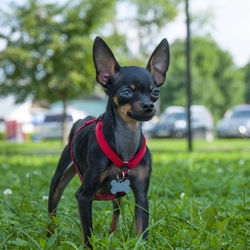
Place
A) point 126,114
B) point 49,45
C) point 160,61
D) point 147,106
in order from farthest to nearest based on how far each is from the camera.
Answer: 1. point 49,45
2. point 160,61
3. point 126,114
4. point 147,106

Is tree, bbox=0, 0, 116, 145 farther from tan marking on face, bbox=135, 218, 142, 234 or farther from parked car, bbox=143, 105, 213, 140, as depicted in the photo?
tan marking on face, bbox=135, 218, 142, 234

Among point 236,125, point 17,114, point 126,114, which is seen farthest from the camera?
point 17,114

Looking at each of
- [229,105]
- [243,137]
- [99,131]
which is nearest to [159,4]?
[243,137]

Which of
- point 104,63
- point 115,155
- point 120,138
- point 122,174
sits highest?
point 104,63

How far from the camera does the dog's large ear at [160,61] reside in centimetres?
282

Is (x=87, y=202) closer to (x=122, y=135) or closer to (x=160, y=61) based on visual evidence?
(x=122, y=135)

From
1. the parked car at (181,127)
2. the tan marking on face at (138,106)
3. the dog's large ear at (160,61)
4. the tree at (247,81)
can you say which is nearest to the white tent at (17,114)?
the parked car at (181,127)

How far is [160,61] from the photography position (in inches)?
112

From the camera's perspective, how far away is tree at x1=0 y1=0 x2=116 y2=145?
1484 cm

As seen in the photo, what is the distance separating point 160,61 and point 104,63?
43 centimetres

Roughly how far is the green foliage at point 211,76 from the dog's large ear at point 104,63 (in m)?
51.3

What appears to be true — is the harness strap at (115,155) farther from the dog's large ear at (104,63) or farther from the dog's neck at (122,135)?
the dog's large ear at (104,63)

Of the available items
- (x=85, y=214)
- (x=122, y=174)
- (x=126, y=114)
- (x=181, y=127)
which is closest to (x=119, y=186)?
(x=122, y=174)

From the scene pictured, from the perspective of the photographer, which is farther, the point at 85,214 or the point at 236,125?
the point at 236,125
